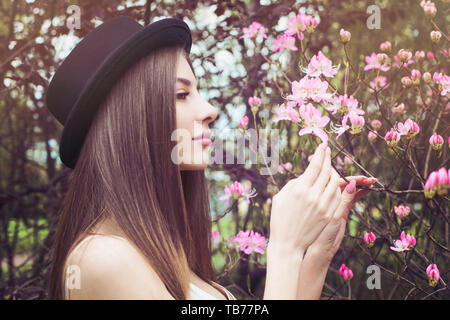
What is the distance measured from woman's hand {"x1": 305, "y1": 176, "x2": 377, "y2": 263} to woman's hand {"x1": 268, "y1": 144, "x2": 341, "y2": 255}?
0.08 m

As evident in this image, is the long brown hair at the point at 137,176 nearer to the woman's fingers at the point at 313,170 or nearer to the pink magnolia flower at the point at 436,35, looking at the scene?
the woman's fingers at the point at 313,170

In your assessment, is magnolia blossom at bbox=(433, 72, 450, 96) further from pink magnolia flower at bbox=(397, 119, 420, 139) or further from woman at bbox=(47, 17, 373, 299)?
woman at bbox=(47, 17, 373, 299)

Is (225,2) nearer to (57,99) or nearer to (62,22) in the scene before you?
(62,22)

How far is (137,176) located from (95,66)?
1.31 ft

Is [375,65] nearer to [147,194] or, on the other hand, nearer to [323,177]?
[323,177]

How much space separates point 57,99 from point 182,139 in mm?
459

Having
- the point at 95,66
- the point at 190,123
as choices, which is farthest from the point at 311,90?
the point at 95,66

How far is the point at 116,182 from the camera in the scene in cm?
121

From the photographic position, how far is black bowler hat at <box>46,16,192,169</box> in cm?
125

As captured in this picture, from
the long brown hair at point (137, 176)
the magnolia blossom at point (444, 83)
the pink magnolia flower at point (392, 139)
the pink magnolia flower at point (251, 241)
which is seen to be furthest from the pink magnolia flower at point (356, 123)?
the pink magnolia flower at point (251, 241)

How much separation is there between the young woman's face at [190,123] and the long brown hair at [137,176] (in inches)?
1.3

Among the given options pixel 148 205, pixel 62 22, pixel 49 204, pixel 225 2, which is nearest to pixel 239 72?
pixel 225 2

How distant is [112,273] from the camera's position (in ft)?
3.54

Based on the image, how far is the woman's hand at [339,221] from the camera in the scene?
1248 millimetres
